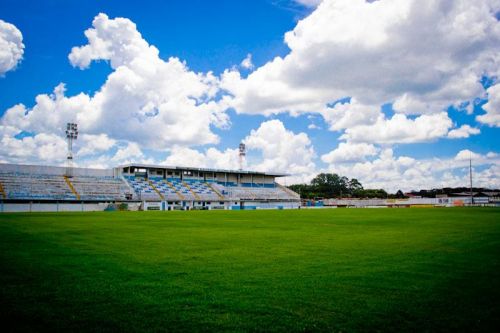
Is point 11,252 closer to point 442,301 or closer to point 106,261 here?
point 106,261

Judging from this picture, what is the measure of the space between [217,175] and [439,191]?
123 meters

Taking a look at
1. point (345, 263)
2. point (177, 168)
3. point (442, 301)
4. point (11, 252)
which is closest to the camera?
point (442, 301)

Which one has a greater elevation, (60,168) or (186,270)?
(60,168)

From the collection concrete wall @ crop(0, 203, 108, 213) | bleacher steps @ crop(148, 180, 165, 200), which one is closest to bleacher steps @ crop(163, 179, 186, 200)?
bleacher steps @ crop(148, 180, 165, 200)

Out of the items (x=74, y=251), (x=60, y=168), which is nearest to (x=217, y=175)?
(x=60, y=168)

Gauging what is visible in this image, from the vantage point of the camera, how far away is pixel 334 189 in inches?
6294

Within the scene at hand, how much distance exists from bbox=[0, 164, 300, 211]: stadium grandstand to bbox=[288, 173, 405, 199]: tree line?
50.7 m

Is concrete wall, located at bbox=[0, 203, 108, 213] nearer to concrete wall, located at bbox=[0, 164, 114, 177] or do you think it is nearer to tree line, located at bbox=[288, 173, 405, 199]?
concrete wall, located at bbox=[0, 164, 114, 177]

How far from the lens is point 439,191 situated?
169875 mm

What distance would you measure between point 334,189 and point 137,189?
105801 millimetres

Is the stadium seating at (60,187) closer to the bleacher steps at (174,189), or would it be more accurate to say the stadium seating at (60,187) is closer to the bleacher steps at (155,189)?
the bleacher steps at (155,189)

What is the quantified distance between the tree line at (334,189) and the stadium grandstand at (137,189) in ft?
166

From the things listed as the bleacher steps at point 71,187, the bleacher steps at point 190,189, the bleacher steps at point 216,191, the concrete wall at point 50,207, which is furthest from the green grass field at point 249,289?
the bleacher steps at point 216,191

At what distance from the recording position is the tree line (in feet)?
471
